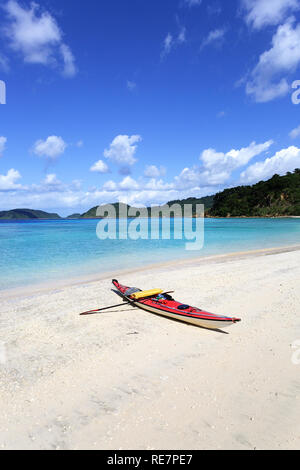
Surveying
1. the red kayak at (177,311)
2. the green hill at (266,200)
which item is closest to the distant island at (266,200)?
the green hill at (266,200)

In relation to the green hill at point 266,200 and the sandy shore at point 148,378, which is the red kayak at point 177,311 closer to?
the sandy shore at point 148,378

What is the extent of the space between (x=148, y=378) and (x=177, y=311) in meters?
3.12

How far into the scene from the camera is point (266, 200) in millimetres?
150625

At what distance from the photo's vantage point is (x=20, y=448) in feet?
13.6

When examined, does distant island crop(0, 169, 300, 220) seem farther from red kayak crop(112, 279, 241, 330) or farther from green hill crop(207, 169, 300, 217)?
red kayak crop(112, 279, 241, 330)

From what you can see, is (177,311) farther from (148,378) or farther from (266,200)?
(266,200)

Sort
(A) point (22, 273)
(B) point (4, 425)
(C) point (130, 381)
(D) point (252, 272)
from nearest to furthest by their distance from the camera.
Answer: (B) point (4, 425) < (C) point (130, 381) < (D) point (252, 272) < (A) point (22, 273)

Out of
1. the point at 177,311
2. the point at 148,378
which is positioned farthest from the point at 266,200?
the point at 148,378

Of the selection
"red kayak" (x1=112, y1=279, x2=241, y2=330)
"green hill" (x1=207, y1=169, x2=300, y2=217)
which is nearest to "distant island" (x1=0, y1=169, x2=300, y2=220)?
"green hill" (x1=207, y1=169, x2=300, y2=217)

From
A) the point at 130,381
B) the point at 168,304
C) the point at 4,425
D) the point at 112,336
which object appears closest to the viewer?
the point at 4,425

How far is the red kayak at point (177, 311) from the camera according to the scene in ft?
25.7
